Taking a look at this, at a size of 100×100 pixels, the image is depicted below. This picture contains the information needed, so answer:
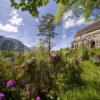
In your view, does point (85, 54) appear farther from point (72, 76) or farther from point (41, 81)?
point (41, 81)

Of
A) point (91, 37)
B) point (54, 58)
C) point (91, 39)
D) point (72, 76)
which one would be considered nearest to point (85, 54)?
point (72, 76)

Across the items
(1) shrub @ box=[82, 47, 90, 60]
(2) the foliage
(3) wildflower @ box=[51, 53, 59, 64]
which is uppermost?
(1) shrub @ box=[82, 47, 90, 60]

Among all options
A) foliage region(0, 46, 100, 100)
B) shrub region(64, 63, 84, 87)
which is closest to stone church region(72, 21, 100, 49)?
shrub region(64, 63, 84, 87)

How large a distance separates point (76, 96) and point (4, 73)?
7.38 ft

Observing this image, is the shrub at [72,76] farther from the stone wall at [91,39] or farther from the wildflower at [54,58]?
the stone wall at [91,39]

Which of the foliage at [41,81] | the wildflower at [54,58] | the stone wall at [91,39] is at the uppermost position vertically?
the stone wall at [91,39]

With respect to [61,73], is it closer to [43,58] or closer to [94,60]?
[43,58]

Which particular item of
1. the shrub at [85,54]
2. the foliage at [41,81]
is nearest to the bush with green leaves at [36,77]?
the foliage at [41,81]

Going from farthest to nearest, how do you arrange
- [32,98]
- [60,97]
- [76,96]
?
[76,96] < [60,97] < [32,98]

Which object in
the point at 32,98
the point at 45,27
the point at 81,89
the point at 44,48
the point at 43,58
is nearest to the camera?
the point at 32,98

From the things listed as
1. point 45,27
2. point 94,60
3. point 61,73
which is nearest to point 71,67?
point 61,73

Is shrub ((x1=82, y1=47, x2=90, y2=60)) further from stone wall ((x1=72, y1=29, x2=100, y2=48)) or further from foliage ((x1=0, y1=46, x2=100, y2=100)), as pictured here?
stone wall ((x1=72, y1=29, x2=100, y2=48))

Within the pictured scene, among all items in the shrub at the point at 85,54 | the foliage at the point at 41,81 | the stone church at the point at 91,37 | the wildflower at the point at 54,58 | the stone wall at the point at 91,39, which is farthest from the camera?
the stone church at the point at 91,37

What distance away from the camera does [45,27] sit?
7788 centimetres
